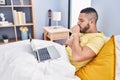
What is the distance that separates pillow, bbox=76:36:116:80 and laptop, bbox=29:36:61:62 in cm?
22

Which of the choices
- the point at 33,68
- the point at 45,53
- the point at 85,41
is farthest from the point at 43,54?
the point at 85,41

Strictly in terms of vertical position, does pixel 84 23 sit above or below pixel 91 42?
above

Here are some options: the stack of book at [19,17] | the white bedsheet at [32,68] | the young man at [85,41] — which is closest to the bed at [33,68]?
the white bedsheet at [32,68]

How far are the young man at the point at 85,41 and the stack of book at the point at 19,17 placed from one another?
166 cm

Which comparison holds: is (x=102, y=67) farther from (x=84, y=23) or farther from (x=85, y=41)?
(x=84, y=23)

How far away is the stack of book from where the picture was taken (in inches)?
107

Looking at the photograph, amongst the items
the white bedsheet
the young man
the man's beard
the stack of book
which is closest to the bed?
the white bedsheet

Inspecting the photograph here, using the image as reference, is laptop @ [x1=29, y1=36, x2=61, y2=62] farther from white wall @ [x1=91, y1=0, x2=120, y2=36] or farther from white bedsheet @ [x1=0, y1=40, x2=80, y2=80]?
white wall @ [x1=91, y1=0, x2=120, y2=36]

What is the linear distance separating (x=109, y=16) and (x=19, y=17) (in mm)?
1728

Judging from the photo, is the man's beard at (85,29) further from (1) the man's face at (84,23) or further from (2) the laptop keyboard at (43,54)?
(2) the laptop keyboard at (43,54)

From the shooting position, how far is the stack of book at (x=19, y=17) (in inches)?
107

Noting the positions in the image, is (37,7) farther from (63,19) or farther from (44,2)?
(63,19)

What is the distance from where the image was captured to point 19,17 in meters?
2.74

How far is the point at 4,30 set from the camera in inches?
→ 116
